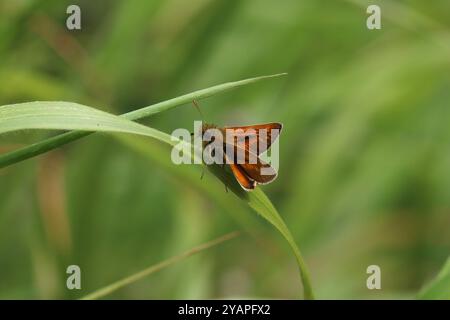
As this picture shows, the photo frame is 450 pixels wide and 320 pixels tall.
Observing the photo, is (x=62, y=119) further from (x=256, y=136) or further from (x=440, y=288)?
(x=440, y=288)

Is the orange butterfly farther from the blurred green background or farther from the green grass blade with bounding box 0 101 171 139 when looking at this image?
the blurred green background

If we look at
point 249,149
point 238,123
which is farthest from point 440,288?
point 238,123

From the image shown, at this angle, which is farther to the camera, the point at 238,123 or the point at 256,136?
the point at 238,123

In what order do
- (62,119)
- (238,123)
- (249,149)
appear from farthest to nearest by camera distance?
(238,123) → (249,149) → (62,119)

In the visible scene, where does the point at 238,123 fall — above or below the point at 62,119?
above

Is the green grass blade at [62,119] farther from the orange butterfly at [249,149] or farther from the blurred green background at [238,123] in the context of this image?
the blurred green background at [238,123]

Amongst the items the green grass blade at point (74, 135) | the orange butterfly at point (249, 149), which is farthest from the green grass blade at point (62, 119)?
the orange butterfly at point (249, 149)

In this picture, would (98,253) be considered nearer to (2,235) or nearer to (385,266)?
(2,235)
